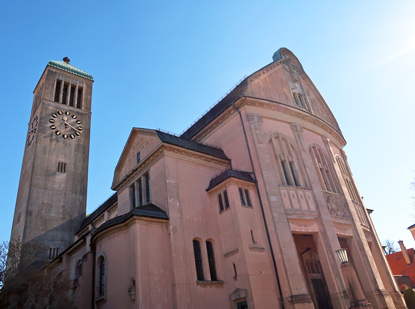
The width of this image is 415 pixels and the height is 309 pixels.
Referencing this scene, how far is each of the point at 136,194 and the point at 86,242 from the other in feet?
15.9

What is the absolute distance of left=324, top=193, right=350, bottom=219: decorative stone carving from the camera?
24391 millimetres

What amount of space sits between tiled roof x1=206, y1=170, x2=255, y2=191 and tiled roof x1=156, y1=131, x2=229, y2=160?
222 cm

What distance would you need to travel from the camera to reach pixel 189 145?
2309 cm

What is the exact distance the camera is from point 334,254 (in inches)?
836

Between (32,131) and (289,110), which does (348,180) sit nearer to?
(289,110)

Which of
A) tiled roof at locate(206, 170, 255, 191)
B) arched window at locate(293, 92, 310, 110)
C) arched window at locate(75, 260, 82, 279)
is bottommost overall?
arched window at locate(75, 260, 82, 279)

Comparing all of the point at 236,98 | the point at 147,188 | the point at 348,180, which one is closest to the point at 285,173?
the point at 236,98

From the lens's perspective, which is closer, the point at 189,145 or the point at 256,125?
the point at 189,145

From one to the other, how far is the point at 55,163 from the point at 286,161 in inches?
1101

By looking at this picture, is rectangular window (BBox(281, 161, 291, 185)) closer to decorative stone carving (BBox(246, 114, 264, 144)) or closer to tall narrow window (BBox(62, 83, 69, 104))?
decorative stone carving (BBox(246, 114, 264, 144))

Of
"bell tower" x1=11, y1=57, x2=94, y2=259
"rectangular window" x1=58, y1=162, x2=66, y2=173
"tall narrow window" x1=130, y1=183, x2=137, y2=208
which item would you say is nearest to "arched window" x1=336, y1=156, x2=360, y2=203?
"tall narrow window" x1=130, y1=183, x2=137, y2=208

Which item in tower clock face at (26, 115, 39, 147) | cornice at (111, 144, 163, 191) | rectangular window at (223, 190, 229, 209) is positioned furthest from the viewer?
tower clock face at (26, 115, 39, 147)

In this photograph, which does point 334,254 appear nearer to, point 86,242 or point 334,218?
point 334,218

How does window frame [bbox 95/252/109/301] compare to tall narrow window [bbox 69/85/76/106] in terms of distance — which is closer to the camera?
window frame [bbox 95/252/109/301]
